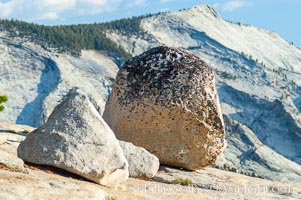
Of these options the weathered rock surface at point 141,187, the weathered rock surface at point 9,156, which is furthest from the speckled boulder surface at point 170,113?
the weathered rock surface at point 9,156

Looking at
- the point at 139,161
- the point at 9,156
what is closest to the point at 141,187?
the point at 139,161

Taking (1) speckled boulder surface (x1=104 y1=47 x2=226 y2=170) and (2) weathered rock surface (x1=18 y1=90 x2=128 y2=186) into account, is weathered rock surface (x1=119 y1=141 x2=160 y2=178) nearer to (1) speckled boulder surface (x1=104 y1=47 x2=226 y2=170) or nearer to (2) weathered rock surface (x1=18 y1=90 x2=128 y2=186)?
(1) speckled boulder surface (x1=104 y1=47 x2=226 y2=170)

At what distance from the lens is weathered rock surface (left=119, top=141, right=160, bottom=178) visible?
24.4 m

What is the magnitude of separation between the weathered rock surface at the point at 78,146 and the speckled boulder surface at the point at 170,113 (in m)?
7.97

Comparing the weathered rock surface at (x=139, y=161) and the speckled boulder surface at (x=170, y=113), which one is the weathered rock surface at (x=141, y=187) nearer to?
the weathered rock surface at (x=139, y=161)

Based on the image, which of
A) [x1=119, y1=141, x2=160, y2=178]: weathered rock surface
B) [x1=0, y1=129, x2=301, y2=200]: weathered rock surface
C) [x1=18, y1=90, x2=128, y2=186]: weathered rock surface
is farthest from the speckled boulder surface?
[x1=18, y1=90, x2=128, y2=186]: weathered rock surface

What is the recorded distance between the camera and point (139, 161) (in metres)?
24.8

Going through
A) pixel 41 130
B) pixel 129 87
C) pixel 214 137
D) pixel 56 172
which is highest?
pixel 129 87

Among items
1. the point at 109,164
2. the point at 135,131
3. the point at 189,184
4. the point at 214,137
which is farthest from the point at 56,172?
the point at 214,137

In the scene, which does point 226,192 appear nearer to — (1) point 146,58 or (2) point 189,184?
(2) point 189,184

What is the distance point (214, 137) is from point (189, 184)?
447 centimetres

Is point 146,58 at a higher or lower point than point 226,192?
higher

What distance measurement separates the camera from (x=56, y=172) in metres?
19.1

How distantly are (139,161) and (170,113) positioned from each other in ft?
13.6
